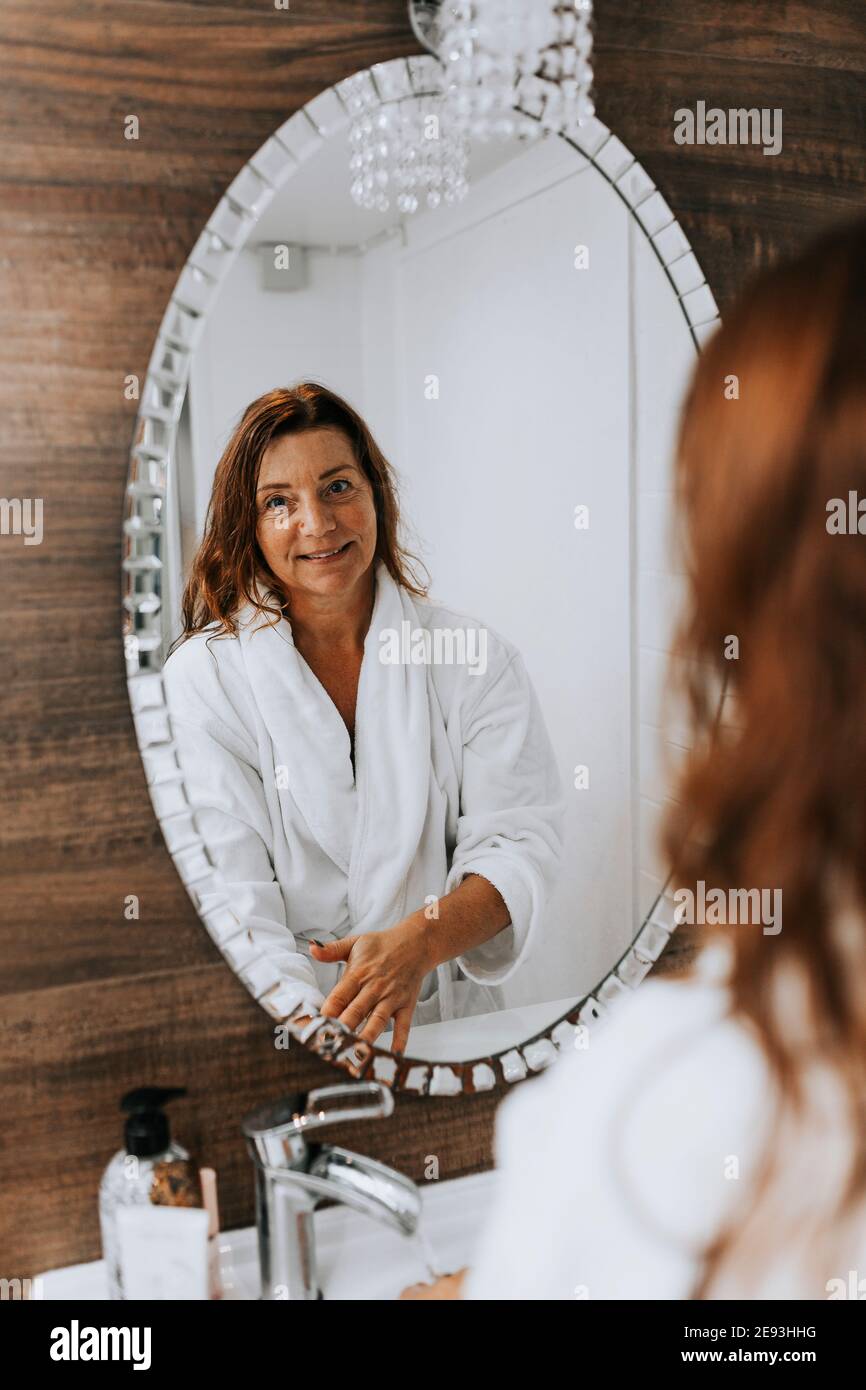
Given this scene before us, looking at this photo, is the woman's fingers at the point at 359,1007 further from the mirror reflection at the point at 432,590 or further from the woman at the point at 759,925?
the woman at the point at 759,925

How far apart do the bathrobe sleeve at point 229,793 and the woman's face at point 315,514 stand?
71 mm

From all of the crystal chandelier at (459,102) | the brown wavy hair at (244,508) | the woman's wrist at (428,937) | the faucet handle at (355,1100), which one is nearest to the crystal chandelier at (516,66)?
the crystal chandelier at (459,102)

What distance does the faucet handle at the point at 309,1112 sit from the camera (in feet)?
2.42

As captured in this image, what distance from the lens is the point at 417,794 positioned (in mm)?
810

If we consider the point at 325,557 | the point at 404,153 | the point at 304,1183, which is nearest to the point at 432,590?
the point at 325,557

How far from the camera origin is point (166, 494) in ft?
2.43

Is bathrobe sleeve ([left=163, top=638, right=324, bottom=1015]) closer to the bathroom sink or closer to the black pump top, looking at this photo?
the black pump top

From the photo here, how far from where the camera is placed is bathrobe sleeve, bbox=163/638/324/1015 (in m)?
0.76

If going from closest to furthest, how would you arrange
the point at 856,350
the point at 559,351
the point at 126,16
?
1. the point at 856,350
2. the point at 126,16
3. the point at 559,351

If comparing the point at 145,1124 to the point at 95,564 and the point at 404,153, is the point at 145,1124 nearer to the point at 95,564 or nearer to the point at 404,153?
the point at 95,564

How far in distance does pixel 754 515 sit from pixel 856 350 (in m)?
0.07

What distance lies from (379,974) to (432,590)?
0.27 metres
